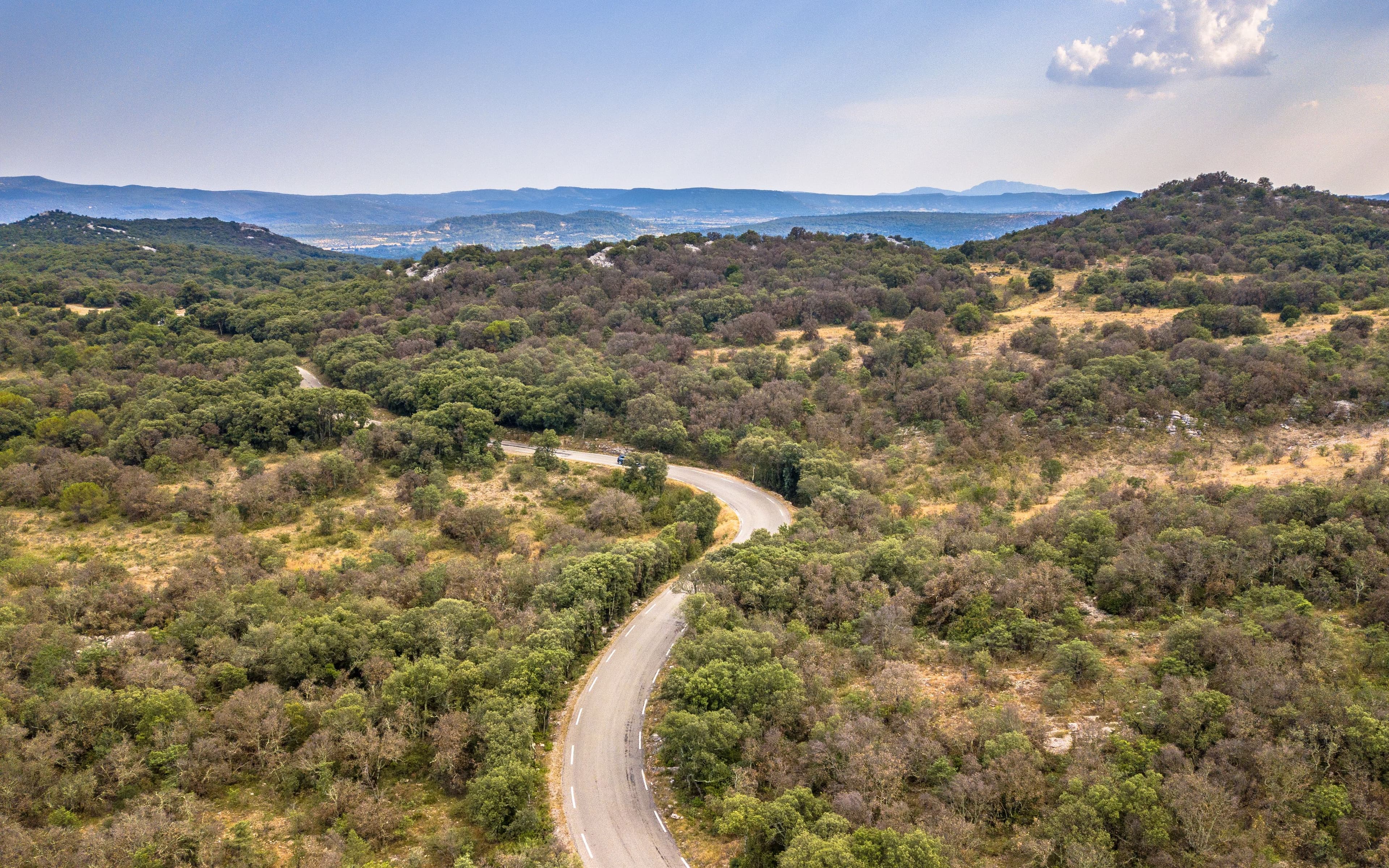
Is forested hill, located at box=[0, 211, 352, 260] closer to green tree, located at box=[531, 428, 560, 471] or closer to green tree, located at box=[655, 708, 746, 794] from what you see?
green tree, located at box=[531, 428, 560, 471]

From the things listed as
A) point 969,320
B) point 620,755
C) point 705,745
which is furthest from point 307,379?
point 969,320

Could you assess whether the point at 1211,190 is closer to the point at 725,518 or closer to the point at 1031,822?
the point at 725,518

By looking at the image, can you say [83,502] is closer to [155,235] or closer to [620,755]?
[620,755]

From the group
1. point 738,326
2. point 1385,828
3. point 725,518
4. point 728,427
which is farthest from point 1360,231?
point 1385,828

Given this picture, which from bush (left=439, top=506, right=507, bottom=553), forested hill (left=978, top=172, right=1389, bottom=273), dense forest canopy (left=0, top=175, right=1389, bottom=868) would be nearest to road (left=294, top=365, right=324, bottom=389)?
dense forest canopy (left=0, top=175, right=1389, bottom=868)

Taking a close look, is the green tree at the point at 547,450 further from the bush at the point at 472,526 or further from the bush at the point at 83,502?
the bush at the point at 83,502

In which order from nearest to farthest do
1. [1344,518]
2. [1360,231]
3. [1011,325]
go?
1. [1344,518]
2. [1011,325]
3. [1360,231]

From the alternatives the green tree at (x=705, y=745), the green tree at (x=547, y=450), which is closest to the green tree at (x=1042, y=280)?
the green tree at (x=547, y=450)

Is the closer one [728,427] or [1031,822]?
[1031,822]
